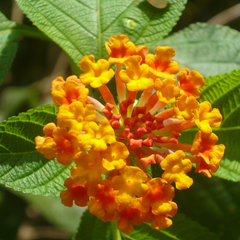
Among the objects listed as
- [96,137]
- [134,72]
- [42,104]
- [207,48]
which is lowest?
[42,104]

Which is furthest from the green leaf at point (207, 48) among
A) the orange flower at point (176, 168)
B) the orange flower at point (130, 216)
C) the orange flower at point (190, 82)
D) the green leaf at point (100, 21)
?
the orange flower at point (130, 216)

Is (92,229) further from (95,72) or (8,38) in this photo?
(8,38)

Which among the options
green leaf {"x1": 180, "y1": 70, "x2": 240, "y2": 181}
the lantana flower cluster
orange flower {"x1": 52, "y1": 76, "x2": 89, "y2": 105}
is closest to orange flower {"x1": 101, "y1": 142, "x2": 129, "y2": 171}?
the lantana flower cluster

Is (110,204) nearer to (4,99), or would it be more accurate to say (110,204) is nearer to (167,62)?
(167,62)

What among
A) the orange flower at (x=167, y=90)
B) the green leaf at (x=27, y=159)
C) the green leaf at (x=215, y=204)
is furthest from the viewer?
the green leaf at (x=215, y=204)

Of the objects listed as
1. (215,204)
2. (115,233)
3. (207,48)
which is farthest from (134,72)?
(215,204)

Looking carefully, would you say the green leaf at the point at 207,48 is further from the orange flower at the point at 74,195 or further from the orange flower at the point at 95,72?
the orange flower at the point at 74,195
